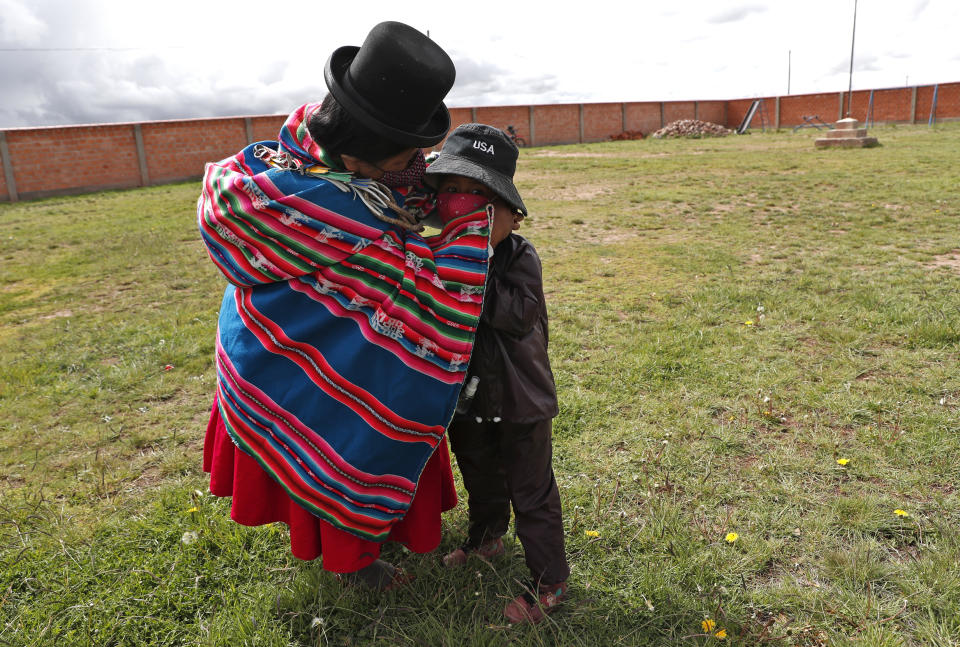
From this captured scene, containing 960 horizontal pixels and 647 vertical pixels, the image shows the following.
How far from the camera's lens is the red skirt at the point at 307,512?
6.47 ft

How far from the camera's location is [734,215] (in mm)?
8836

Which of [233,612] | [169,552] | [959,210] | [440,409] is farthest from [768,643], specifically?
[959,210]

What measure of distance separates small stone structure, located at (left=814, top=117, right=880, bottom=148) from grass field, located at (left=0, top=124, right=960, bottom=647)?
12.7 meters

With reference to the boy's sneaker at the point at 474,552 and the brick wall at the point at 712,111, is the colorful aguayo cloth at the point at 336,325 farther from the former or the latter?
the brick wall at the point at 712,111

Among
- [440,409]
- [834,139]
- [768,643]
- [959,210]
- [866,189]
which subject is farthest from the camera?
[834,139]

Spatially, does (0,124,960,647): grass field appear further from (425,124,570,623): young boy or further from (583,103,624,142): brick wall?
(583,103,624,142): brick wall

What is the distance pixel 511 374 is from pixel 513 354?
2.3 inches

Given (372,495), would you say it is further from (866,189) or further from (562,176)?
(562,176)

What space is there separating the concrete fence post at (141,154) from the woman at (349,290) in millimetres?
21063

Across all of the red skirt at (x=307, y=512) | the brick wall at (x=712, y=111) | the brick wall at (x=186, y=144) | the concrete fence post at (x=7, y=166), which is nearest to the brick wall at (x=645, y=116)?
the brick wall at (x=712, y=111)

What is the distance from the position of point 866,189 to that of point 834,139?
30.5 feet

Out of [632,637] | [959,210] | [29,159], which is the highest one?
[29,159]

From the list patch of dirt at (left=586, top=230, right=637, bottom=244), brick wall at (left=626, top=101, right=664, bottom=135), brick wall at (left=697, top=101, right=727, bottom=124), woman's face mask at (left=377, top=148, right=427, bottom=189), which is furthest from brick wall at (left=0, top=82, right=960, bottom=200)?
woman's face mask at (left=377, top=148, right=427, bottom=189)

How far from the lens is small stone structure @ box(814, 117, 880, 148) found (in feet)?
58.2
